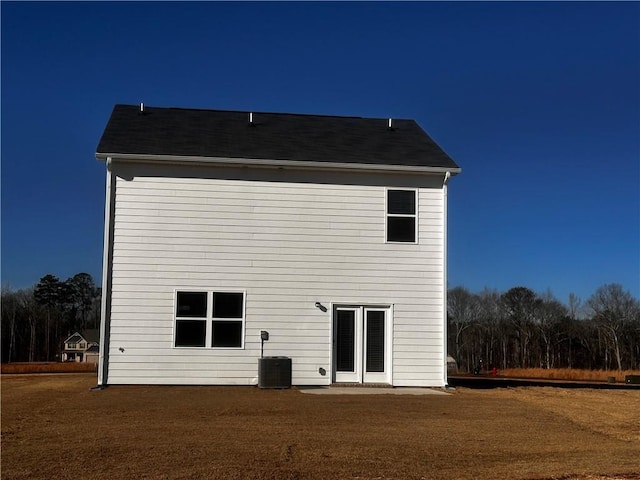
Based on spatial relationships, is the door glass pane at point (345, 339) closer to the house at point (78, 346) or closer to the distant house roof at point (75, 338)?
the house at point (78, 346)

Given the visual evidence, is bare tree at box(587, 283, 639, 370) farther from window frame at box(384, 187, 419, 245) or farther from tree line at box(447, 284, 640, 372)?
window frame at box(384, 187, 419, 245)

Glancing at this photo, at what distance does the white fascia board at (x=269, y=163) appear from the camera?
575 inches

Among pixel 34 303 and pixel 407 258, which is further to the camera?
pixel 34 303

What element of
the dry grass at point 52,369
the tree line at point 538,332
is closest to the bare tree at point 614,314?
the tree line at point 538,332

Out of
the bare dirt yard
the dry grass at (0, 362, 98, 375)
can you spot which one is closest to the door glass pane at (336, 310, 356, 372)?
the bare dirt yard

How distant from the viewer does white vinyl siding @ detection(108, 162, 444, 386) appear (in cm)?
1441

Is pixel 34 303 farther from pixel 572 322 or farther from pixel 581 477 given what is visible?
pixel 581 477

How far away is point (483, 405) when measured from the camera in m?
11.9

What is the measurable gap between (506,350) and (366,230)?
42.4m

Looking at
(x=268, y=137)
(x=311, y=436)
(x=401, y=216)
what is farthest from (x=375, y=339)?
(x=311, y=436)

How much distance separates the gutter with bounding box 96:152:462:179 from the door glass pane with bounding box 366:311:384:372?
3.41 m

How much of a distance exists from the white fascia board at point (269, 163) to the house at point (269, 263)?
24 millimetres

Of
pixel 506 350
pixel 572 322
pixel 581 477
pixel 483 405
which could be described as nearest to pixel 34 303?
pixel 506 350

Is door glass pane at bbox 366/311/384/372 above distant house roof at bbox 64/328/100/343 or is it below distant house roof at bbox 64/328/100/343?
above
